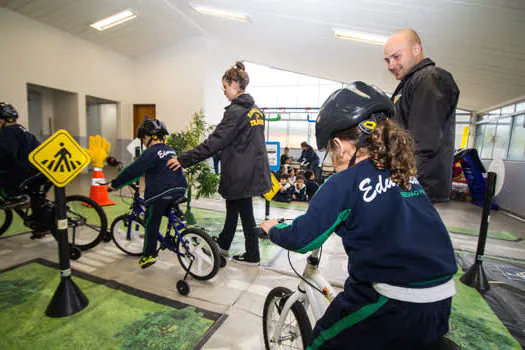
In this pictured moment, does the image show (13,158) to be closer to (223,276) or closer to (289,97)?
(223,276)

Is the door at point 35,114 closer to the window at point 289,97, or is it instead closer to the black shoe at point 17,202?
the black shoe at point 17,202

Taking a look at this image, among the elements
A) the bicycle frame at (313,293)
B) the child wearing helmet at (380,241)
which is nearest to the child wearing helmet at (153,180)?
the bicycle frame at (313,293)

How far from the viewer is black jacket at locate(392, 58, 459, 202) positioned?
169 centimetres

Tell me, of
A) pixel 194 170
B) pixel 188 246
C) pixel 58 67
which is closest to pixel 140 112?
pixel 58 67

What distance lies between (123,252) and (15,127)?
6.38 ft

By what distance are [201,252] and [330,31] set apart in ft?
22.6

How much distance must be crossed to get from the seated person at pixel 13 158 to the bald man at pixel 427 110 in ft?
13.1

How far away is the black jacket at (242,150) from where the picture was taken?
267cm

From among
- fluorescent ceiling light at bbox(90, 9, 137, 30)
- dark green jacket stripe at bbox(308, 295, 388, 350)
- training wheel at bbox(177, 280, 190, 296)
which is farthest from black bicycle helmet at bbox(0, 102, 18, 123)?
fluorescent ceiling light at bbox(90, 9, 137, 30)

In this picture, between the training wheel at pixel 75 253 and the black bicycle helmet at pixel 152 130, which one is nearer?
the black bicycle helmet at pixel 152 130

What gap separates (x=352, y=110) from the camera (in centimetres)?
97

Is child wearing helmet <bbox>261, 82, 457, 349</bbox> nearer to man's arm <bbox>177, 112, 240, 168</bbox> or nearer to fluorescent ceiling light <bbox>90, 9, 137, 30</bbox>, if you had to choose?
man's arm <bbox>177, 112, 240, 168</bbox>

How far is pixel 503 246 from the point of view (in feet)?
13.9

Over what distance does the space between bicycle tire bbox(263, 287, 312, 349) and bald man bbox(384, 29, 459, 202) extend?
44.9 inches
